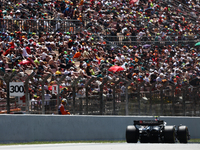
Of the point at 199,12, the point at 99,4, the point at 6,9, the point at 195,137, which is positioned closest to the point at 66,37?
the point at 6,9

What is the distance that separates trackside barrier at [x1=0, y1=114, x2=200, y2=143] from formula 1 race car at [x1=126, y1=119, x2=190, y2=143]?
1293mm

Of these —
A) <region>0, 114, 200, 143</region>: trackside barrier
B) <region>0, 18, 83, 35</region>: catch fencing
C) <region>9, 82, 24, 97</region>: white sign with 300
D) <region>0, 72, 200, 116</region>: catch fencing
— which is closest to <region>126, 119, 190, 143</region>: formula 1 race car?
<region>0, 114, 200, 143</region>: trackside barrier

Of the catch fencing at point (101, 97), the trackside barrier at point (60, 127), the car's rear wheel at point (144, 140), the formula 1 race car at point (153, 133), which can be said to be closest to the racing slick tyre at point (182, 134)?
the formula 1 race car at point (153, 133)

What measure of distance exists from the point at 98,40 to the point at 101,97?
11.5 m

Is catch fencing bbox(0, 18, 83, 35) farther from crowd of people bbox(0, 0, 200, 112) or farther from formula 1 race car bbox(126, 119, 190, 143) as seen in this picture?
formula 1 race car bbox(126, 119, 190, 143)

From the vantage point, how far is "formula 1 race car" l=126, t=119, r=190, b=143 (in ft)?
35.4

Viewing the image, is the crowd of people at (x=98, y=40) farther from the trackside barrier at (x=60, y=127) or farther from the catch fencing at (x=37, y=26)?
the trackside barrier at (x=60, y=127)

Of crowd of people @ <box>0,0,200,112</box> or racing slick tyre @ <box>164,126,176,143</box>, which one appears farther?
crowd of people @ <box>0,0,200,112</box>

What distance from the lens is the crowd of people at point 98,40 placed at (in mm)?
18319

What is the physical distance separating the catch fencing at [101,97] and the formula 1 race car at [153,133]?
78.1 inches

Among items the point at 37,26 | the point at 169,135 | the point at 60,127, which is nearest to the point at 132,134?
the point at 169,135

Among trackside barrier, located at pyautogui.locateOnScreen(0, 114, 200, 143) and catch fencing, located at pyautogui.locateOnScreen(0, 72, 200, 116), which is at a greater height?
catch fencing, located at pyautogui.locateOnScreen(0, 72, 200, 116)

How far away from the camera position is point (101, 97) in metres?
12.9

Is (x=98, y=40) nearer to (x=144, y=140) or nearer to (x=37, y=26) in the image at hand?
(x=37, y=26)
